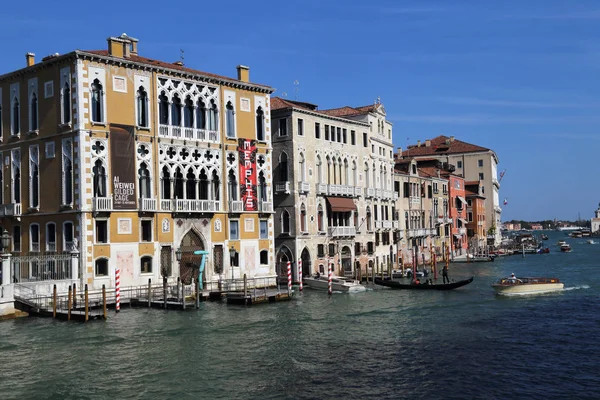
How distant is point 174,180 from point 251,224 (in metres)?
5.09

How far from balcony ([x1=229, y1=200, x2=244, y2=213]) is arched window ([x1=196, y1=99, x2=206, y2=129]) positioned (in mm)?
3664

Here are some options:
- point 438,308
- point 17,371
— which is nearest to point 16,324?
point 17,371

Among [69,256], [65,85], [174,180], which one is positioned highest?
[65,85]

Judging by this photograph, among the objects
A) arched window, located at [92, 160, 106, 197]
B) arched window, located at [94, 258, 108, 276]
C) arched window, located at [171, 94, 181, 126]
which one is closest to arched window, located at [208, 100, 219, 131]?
arched window, located at [171, 94, 181, 126]

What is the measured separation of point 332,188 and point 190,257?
11563 millimetres

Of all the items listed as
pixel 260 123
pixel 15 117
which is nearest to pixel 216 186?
pixel 260 123

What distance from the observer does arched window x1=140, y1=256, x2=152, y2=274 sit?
96.4ft

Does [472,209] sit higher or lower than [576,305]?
higher

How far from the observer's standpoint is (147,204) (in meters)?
29.3

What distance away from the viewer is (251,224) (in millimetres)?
34250

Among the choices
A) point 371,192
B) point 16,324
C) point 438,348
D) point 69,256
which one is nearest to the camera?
point 438,348

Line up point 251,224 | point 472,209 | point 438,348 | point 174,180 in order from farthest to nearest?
point 472,209, point 251,224, point 174,180, point 438,348

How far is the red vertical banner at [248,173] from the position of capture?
33594mm

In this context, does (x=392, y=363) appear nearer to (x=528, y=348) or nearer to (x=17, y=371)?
(x=528, y=348)
